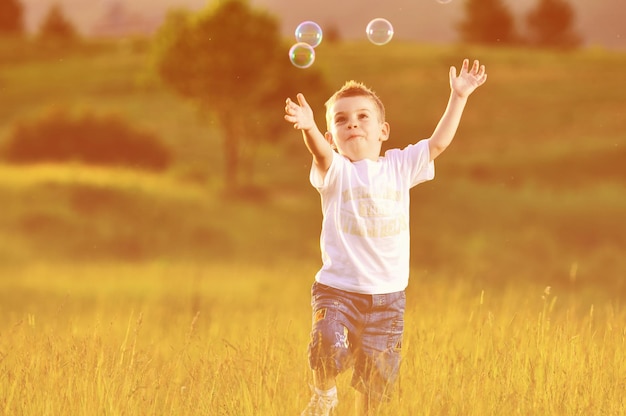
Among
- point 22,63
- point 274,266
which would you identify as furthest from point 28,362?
point 22,63

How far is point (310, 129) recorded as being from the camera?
15.4ft

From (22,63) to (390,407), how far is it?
6592cm

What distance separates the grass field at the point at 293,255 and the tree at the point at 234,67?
8.30 feet

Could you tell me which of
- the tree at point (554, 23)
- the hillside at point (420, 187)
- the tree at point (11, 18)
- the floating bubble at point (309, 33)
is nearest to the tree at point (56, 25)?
the tree at point (11, 18)

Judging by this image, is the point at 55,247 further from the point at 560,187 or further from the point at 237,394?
the point at 237,394

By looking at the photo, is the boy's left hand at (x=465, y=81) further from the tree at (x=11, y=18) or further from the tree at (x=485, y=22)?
the tree at (x=11, y=18)

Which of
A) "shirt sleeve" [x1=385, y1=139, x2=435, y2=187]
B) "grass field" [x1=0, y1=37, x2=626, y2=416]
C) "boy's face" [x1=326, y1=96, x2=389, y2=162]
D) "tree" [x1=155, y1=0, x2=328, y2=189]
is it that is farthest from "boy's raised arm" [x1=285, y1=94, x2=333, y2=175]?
"tree" [x1=155, y1=0, x2=328, y2=189]

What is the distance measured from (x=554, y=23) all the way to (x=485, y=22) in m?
5.79

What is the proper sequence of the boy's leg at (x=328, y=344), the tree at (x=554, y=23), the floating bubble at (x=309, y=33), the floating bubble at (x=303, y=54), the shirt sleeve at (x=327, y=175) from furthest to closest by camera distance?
the tree at (x=554, y=23) → the floating bubble at (x=309, y=33) → the floating bubble at (x=303, y=54) → the shirt sleeve at (x=327, y=175) → the boy's leg at (x=328, y=344)

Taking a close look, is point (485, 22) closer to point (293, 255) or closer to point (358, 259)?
point (293, 255)

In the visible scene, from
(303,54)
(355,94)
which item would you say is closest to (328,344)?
(355,94)

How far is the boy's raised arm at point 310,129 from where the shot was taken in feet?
15.1

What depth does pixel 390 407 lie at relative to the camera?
16.6 feet

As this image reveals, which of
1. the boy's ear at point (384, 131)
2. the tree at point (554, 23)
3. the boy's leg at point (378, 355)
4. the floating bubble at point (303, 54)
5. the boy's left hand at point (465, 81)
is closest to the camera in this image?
the boy's leg at point (378, 355)
